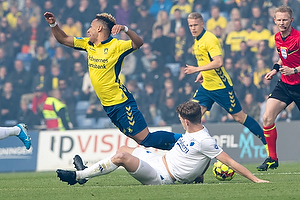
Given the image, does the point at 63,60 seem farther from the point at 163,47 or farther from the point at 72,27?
the point at 163,47

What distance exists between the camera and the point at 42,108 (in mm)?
17500

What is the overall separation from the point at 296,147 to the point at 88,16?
8897 mm

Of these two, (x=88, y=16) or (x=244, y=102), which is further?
(x=88, y=16)

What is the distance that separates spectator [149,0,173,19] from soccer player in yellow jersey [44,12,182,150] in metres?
10.3

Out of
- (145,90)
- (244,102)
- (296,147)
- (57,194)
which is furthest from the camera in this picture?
(145,90)

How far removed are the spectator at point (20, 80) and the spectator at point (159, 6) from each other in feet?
15.0

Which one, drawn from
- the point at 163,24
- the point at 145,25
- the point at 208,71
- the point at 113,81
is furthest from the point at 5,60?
the point at 113,81

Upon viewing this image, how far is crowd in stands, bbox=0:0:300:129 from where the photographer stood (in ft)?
54.6

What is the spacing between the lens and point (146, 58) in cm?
1811

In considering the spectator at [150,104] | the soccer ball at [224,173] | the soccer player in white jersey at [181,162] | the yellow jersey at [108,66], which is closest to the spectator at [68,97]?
the spectator at [150,104]

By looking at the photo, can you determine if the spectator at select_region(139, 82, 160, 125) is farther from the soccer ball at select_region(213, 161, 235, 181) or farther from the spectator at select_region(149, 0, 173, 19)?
the soccer ball at select_region(213, 161, 235, 181)

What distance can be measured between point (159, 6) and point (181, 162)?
12558mm

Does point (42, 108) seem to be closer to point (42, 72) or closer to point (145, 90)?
point (42, 72)

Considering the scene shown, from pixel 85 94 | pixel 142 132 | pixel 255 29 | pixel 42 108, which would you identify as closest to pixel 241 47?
pixel 255 29
